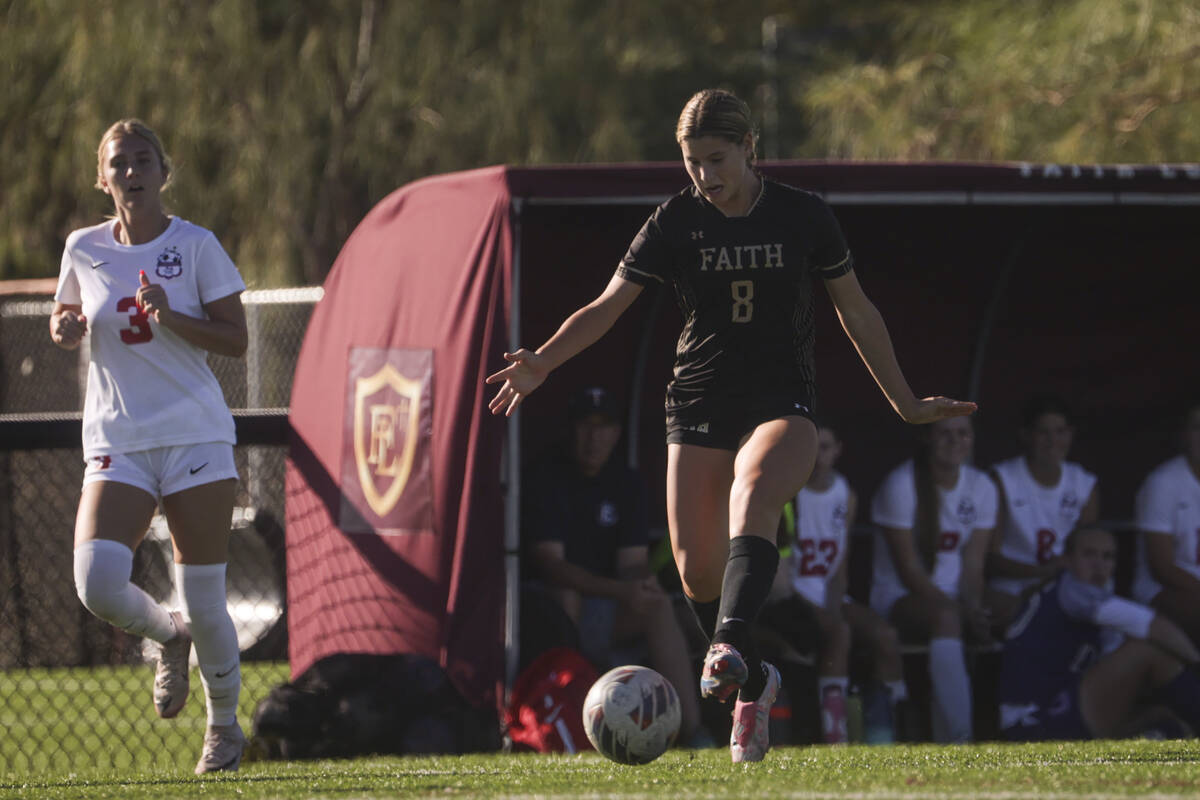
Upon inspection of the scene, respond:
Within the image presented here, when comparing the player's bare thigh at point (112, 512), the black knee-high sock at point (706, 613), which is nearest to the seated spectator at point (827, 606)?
the black knee-high sock at point (706, 613)

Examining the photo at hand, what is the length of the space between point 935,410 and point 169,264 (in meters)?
2.61

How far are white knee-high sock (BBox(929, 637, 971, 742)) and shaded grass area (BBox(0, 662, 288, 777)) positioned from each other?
122 inches

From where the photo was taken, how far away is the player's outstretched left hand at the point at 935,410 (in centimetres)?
554

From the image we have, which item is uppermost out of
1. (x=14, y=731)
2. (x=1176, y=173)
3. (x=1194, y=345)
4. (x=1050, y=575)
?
(x=1176, y=173)

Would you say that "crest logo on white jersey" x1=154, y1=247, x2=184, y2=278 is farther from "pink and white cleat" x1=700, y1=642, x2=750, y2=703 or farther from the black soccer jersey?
"pink and white cleat" x1=700, y1=642, x2=750, y2=703

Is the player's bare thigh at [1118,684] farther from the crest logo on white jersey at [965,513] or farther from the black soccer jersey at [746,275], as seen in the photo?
the black soccer jersey at [746,275]

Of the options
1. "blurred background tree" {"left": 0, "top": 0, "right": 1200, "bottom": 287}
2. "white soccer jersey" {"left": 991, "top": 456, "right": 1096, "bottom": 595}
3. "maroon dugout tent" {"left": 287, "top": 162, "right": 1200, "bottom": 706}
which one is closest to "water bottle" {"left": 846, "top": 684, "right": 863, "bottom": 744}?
"white soccer jersey" {"left": 991, "top": 456, "right": 1096, "bottom": 595}

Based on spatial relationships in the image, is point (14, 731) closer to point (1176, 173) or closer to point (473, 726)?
point (473, 726)

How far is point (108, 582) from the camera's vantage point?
5996 mm

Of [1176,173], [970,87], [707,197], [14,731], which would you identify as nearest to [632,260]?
[707,197]

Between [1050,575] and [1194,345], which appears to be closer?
[1050,575]

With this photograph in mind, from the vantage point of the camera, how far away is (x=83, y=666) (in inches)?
436

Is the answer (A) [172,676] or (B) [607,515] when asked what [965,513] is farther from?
(A) [172,676]

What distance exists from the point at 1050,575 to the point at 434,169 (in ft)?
37.0
